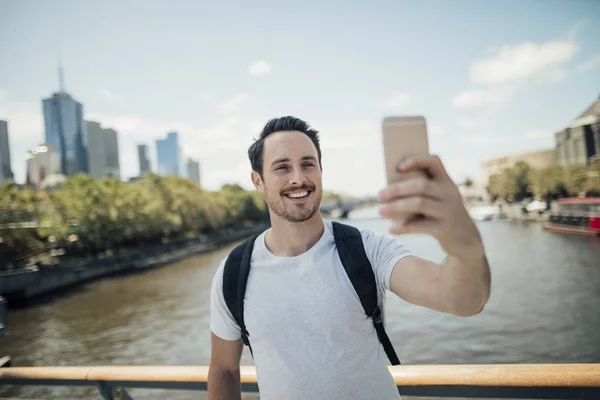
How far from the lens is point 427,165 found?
974 mm

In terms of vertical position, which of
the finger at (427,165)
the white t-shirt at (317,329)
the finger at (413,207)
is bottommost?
the white t-shirt at (317,329)

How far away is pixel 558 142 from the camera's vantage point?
91.9 m

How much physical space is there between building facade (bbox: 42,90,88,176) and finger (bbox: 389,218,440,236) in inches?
3758

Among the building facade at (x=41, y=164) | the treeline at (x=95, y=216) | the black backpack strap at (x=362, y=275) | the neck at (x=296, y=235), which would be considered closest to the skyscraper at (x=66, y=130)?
the building facade at (x=41, y=164)

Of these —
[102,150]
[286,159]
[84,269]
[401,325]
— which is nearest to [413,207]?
[286,159]

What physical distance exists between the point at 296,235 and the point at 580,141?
4004 inches

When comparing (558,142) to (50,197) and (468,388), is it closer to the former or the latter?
(50,197)

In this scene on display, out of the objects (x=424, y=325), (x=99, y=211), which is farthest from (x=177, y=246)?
(x=424, y=325)

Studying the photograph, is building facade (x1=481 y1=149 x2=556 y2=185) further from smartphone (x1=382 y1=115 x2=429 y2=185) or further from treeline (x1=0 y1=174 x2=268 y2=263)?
smartphone (x1=382 y1=115 x2=429 y2=185)

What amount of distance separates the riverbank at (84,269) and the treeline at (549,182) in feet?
160

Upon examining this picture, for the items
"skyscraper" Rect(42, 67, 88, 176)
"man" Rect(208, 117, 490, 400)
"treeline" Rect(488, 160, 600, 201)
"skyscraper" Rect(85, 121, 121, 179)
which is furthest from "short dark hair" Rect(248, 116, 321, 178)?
"skyscraper" Rect(42, 67, 88, 176)

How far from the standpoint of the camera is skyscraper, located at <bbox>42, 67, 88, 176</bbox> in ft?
283

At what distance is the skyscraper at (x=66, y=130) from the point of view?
283 ft

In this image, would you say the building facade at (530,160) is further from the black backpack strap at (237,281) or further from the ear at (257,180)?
the black backpack strap at (237,281)
